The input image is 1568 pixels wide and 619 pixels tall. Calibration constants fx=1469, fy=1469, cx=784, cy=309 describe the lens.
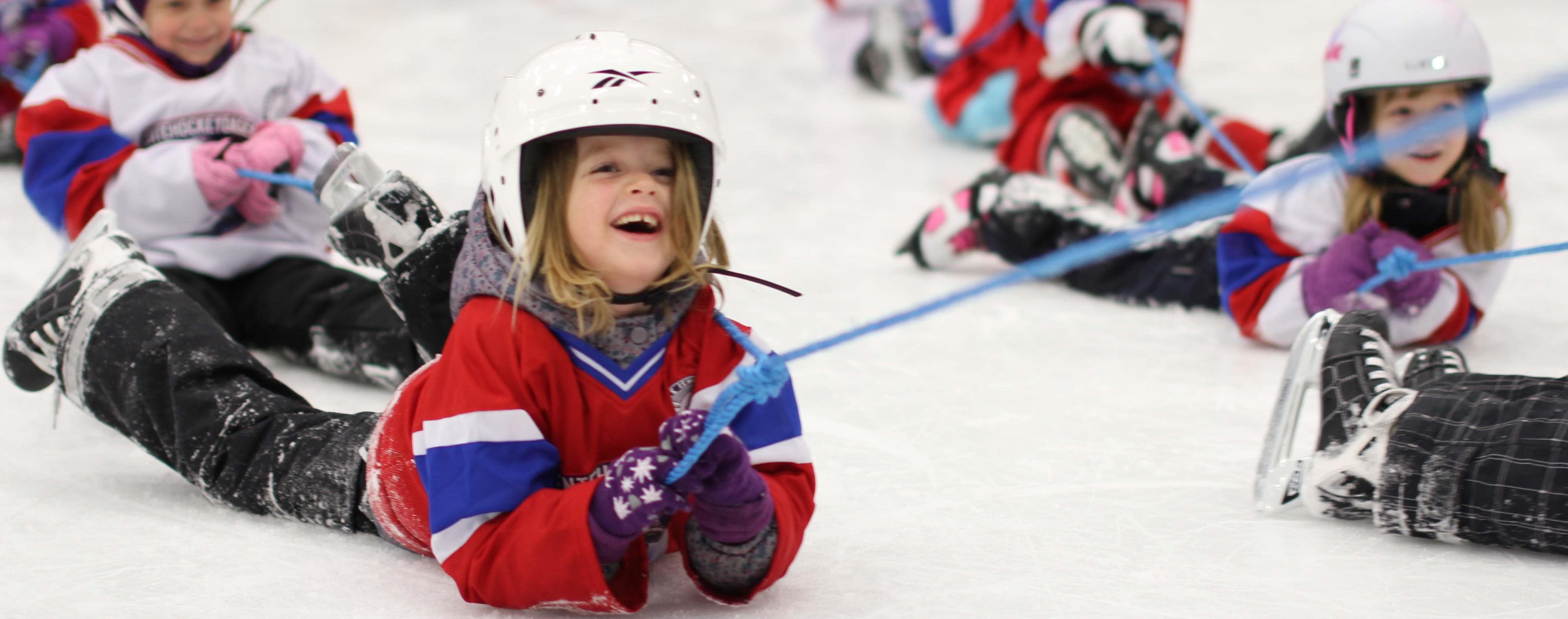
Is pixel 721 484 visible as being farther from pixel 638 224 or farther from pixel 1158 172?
pixel 1158 172

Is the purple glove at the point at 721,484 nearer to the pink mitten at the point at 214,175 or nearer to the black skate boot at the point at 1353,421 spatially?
the black skate boot at the point at 1353,421

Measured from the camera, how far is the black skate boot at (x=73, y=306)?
208 cm

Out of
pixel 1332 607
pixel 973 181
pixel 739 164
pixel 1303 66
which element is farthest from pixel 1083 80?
pixel 1332 607

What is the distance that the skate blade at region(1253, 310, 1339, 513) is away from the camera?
197cm

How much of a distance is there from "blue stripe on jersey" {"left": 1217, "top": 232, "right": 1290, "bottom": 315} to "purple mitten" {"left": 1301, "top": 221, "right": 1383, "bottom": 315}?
0.43ft

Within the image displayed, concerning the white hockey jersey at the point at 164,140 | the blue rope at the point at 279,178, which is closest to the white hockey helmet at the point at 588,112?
the blue rope at the point at 279,178

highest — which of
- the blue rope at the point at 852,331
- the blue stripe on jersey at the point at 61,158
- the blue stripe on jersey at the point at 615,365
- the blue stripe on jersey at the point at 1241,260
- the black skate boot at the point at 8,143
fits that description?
the blue rope at the point at 852,331

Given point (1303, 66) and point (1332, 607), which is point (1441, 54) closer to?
point (1332, 607)

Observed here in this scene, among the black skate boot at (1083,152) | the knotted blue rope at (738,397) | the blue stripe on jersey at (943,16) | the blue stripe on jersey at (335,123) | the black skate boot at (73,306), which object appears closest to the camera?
the knotted blue rope at (738,397)

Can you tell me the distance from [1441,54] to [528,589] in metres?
1.88

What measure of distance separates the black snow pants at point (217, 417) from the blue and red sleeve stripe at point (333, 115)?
721mm

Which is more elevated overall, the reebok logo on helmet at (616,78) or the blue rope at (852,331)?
the reebok logo on helmet at (616,78)

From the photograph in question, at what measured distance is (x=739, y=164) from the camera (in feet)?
14.8

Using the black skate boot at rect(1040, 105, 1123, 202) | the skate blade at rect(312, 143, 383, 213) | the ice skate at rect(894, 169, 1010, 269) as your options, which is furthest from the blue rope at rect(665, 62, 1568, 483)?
the black skate boot at rect(1040, 105, 1123, 202)
